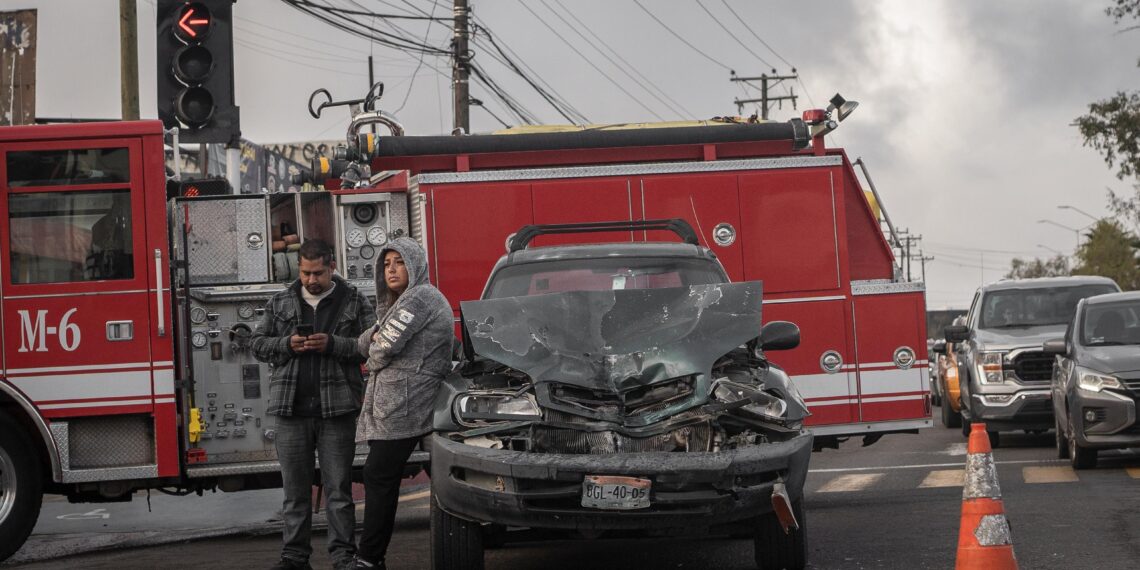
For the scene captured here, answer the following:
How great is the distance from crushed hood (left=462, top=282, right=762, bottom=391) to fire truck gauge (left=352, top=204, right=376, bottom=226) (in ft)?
11.8

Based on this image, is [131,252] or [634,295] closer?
[634,295]

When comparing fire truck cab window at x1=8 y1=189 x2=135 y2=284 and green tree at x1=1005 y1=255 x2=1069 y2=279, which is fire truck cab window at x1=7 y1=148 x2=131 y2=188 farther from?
green tree at x1=1005 y1=255 x2=1069 y2=279

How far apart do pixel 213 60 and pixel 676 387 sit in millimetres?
5578

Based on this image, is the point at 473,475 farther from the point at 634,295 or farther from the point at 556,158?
the point at 556,158

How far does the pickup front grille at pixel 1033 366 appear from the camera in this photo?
58.9ft

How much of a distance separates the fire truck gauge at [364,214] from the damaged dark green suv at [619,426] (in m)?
3.50

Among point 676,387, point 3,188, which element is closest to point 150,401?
point 3,188

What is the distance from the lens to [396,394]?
837 centimetres

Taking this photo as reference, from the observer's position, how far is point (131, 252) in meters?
10.7

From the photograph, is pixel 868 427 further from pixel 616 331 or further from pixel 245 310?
pixel 245 310

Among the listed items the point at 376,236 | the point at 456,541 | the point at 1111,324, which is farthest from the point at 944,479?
the point at 456,541

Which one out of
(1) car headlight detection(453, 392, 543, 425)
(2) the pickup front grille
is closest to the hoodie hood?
(1) car headlight detection(453, 392, 543, 425)

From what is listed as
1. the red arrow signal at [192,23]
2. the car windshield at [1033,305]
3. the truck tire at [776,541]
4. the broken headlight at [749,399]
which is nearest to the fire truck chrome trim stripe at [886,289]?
the truck tire at [776,541]

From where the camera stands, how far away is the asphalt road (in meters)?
9.13
